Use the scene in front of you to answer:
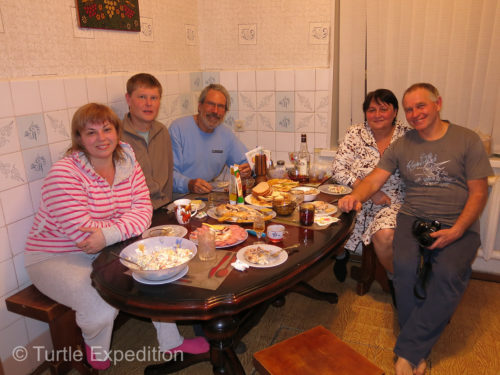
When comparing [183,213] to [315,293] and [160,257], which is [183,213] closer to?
[160,257]

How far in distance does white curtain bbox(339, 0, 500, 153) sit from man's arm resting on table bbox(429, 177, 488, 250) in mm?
832

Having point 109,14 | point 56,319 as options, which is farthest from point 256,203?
point 109,14

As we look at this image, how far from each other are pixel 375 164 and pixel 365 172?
0.27 feet

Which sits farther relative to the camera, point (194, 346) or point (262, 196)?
point (262, 196)

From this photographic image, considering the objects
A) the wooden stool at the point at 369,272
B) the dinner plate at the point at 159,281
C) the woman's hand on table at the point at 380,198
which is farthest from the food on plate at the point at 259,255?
the wooden stool at the point at 369,272

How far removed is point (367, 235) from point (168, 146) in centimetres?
142

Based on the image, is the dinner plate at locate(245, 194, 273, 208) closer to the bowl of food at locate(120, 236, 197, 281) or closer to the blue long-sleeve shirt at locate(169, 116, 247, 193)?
the bowl of food at locate(120, 236, 197, 281)

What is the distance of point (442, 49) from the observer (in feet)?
9.03

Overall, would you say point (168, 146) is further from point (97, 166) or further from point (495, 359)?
point (495, 359)

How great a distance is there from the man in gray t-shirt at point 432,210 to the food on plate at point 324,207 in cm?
5

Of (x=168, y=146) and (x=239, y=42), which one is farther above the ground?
(x=239, y=42)

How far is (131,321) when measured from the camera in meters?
2.48

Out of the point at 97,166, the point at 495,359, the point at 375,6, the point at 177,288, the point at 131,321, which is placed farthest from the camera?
the point at 375,6

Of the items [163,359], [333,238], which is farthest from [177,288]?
[163,359]
